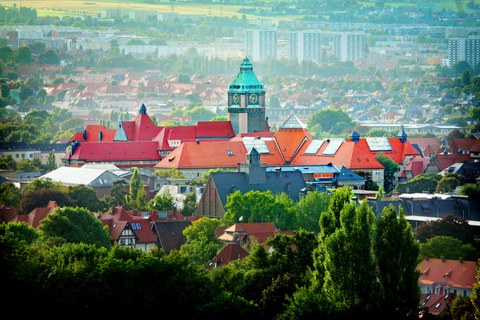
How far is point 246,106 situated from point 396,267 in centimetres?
5999

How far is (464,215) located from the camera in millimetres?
66250

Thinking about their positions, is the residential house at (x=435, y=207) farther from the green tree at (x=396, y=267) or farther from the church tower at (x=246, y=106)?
the church tower at (x=246, y=106)

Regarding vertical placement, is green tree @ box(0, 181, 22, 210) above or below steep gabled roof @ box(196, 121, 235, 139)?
below

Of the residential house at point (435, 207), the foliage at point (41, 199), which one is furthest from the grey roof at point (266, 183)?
the foliage at point (41, 199)

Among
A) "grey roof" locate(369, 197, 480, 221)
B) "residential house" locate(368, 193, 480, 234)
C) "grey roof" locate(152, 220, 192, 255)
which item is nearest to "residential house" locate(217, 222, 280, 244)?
"grey roof" locate(152, 220, 192, 255)

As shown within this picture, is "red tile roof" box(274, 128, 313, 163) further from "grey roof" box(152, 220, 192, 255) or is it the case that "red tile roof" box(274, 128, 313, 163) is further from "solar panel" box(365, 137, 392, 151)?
"grey roof" box(152, 220, 192, 255)

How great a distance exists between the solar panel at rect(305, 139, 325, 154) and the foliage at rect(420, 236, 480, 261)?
3391 centimetres

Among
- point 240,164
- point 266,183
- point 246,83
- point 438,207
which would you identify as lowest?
point 438,207

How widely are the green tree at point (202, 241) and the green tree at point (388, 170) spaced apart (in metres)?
28.3

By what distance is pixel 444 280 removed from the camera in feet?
169

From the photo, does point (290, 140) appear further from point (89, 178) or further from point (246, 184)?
point (246, 184)

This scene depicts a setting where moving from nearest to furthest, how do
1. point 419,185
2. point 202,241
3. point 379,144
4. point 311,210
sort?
point 202,241, point 311,210, point 419,185, point 379,144

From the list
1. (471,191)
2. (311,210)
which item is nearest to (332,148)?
(471,191)

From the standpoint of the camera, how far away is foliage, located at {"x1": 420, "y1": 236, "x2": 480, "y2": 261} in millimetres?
54434
